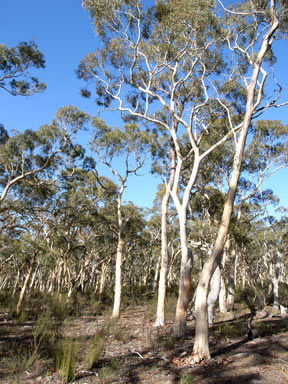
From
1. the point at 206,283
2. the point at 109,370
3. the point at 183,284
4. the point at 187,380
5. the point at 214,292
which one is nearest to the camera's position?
the point at 187,380

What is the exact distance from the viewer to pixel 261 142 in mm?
16438

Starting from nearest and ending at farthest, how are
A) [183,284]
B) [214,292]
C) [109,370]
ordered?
[109,370]
[183,284]
[214,292]

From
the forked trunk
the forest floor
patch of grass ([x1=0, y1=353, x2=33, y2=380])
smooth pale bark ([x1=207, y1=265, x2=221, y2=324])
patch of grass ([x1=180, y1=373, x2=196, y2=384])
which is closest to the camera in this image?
patch of grass ([x1=180, y1=373, x2=196, y2=384])

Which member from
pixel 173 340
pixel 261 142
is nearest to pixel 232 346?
pixel 173 340

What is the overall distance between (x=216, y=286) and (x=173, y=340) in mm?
3505

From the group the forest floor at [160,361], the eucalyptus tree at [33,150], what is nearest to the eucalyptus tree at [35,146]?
the eucalyptus tree at [33,150]

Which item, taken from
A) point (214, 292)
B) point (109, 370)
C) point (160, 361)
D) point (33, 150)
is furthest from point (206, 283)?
point (33, 150)

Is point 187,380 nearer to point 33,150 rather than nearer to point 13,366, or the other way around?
point 13,366

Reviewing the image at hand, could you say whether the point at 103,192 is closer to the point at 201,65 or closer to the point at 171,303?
the point at 171,303

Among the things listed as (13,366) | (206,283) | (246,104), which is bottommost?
(13,366)

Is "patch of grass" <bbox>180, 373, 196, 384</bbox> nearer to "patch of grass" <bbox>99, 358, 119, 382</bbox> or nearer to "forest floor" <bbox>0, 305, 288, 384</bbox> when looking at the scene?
"forest floor" <bbox>0, 305, 288, 384</bbox>

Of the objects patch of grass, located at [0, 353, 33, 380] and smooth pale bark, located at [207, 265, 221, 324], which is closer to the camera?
patch of grass, located at [0, 353, 33, 380]

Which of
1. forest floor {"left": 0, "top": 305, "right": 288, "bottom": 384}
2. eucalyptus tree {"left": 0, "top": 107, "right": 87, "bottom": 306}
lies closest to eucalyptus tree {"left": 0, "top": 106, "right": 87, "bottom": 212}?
eucalyptus tree {"left": 0, "top": 107, "right": 87, "bottom": 306}

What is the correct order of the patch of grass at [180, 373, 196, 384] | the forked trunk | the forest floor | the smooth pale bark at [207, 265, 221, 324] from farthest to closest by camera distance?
the smooth pale bark at [207, 265, 221, 324]
the forked trunk
the forest floor
the patch of grass at [180, 373, 196, 384]
